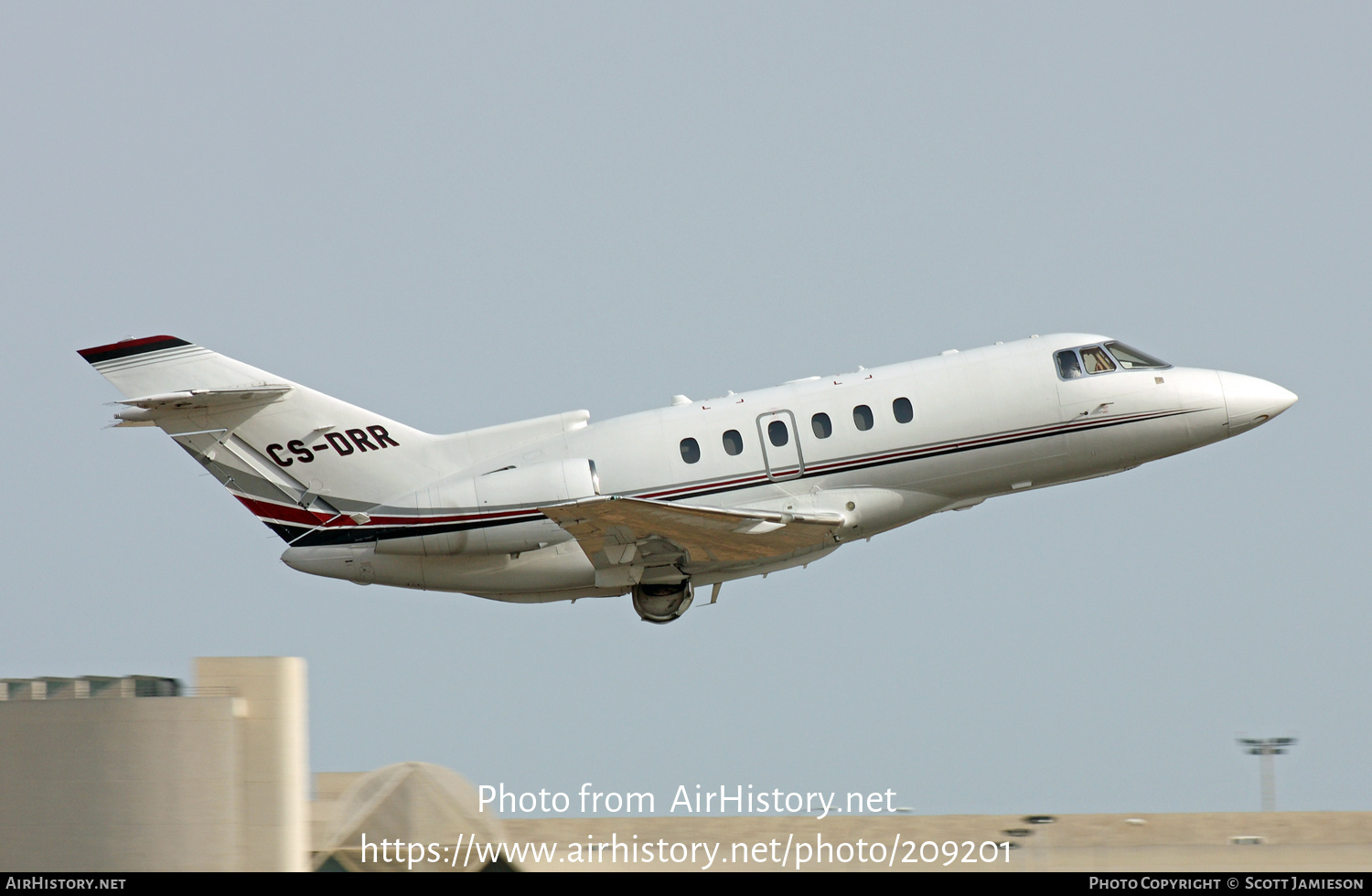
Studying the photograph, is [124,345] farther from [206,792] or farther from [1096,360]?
[1096,360]

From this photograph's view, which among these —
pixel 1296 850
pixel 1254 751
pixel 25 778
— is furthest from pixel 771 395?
pixel 1254 751

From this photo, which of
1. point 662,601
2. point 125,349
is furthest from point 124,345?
point 662,601

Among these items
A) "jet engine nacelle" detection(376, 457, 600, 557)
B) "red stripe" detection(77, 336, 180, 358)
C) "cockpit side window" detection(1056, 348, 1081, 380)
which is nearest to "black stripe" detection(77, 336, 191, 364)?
"red stripe" detection(77, 336, 180, 358)

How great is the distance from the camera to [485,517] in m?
23.2

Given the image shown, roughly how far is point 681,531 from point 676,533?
13 cm

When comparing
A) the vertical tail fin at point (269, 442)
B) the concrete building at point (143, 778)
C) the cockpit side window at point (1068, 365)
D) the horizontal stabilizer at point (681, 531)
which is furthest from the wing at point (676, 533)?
the concrete building at point (143, 778)

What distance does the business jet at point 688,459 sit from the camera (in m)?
23.1

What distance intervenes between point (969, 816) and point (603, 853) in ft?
28.5

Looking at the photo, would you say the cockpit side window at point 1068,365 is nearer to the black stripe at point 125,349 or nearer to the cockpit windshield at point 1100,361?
the cockpit windshield at point 1100,361

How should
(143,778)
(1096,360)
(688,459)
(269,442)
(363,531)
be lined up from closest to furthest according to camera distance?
(688,459), (1096,360), (363,531), (269,442), (143,778)

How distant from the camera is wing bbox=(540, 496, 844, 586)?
2130 centimetres

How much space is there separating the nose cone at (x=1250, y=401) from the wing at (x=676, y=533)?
6.46m

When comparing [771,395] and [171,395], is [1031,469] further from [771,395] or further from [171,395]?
[171,395]

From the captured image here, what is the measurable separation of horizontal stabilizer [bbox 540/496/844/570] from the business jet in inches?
2.1
